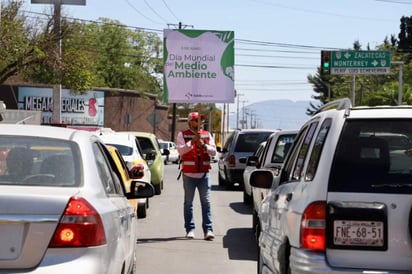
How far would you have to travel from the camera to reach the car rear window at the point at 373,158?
457 cm

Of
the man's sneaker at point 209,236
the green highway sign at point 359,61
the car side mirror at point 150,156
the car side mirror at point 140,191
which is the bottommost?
the man's sneaker at point 209,236

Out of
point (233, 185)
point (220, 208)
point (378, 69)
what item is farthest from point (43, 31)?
point (378, 69)

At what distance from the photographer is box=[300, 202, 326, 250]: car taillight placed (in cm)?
455

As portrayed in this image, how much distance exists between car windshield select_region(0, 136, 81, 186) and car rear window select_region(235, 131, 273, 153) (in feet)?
51.6

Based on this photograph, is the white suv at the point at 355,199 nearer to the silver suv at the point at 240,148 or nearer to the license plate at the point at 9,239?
the license plate at the point at 9,239

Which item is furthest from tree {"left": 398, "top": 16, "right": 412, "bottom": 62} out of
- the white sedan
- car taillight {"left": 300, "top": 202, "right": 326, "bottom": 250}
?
car taillight {"left": 300, "top": 202, "right": 326, "bottom": 250}

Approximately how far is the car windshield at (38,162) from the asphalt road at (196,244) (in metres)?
4.05

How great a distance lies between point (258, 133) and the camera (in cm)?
2097

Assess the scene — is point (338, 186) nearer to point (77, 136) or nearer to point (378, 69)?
point (77, 136)

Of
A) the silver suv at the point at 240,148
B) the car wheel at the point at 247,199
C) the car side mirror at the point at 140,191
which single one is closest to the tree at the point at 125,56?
the silver suv at the point at 240,148

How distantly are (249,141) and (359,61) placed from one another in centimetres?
2226

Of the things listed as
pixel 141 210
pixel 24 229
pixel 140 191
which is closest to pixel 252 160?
pixel 141 210

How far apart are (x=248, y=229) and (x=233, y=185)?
9.65m

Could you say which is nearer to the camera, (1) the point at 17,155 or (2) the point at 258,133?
(1) the point at 17,155
